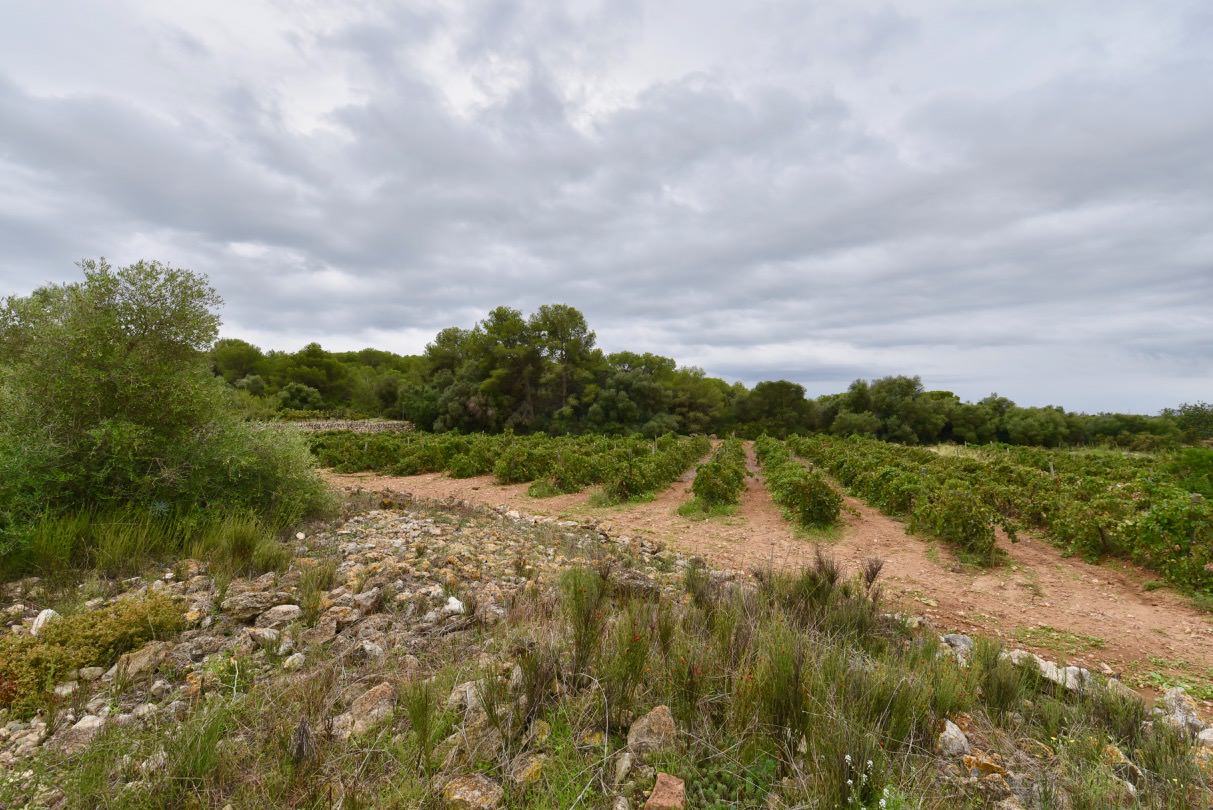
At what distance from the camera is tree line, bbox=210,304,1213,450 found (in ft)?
111

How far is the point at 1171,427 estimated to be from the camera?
36625 millimetres

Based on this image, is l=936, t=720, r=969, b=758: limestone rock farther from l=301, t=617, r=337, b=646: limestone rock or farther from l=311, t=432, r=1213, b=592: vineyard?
l=311, t=432, r=1213, b=592: vineyard

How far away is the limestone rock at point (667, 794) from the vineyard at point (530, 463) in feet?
31.8

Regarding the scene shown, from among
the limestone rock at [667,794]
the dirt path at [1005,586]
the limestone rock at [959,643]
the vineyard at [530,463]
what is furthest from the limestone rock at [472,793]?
the vineyard at [530,463]

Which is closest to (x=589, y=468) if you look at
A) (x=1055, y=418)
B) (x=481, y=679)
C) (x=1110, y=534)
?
(x=1110, y=534)

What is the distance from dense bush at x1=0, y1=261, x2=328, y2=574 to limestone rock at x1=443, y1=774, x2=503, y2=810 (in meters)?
5.89

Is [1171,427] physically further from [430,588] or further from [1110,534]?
[430,588]

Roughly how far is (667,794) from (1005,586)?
6767 mm

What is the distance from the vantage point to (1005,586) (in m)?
6.54

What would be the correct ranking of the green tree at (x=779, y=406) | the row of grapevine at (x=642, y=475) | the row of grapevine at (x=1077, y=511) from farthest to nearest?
A: the green tree at (x=779, y=406) < the row of grapevine at (x=642, y=475) < the row of grapevine at (x=1077, y=511)

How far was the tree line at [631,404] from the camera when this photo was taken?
33969 millimetres

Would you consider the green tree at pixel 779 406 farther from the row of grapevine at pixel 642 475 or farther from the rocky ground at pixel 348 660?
the rocky ground at pixel 348 660

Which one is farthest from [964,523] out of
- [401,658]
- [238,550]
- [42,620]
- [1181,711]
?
[42,620]

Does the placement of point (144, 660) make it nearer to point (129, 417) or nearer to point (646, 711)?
point (646, 711)
